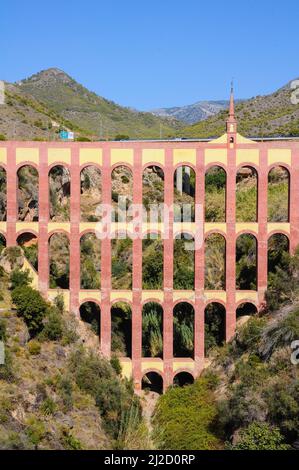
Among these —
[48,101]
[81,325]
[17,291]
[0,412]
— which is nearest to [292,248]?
[81,325]

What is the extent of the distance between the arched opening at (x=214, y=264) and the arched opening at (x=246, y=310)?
220 centimetres

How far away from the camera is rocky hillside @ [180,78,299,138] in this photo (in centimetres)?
8506

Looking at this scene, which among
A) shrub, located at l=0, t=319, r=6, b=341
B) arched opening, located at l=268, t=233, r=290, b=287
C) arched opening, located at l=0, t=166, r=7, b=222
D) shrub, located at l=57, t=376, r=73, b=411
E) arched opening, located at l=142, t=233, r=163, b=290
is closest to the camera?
shrub, located at l=57, t=376, r=73, b=411

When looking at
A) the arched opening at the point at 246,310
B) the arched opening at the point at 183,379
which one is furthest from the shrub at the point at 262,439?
the arched opening at the point at 246,310

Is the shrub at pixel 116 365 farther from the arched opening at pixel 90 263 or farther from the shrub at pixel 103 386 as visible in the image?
the arched opening at pixel 90 263

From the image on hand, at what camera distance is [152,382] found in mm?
45875

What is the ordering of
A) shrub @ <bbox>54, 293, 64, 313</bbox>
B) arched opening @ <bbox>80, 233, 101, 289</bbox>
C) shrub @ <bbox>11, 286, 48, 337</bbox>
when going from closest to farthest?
shrub @ <bbox>11, 286, 48, 337</bbox> → shrub @ <bbox>54, 293, 64, 313</bbox> → arched opening @ <bbox>80, 233, 101, 289</bbox>

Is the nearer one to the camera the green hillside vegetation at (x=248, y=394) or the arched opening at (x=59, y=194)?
the green hillside vegetation at (x=248, y=394)

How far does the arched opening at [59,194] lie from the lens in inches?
2342

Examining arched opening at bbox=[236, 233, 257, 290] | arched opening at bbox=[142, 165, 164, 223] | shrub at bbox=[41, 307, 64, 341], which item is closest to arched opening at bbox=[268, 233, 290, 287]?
arched opening at bbox=[236, 233, 257, 290]

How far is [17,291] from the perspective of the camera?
1620 inches

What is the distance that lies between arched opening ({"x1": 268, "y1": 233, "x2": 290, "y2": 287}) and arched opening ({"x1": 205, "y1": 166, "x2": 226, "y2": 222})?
15319 millimetres

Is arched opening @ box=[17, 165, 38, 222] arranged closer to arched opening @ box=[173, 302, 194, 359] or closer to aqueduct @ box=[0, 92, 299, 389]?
aqueduct @ box=[0, 92, 299, 389]

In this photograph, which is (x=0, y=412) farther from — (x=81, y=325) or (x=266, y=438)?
(x=81, y=325)
